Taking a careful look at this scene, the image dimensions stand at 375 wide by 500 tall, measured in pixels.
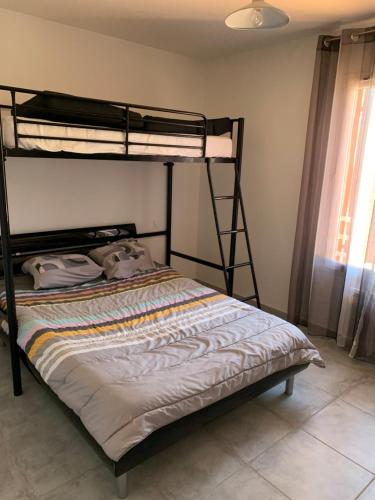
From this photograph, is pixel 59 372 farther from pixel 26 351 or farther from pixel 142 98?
pixel 142 98

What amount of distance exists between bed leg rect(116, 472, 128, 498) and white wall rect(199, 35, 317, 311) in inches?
95.9

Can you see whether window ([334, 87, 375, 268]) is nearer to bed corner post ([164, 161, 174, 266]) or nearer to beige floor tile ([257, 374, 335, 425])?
beige floor tile ([257, 374, 335, 425])

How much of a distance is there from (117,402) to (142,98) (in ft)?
9.96

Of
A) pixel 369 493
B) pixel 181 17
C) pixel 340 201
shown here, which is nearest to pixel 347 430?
pixel 369 493

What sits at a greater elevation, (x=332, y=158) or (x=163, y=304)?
(x=332, y=158)

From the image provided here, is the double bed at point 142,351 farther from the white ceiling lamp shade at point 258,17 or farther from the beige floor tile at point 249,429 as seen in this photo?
the white ceiling lamp shade at point 258,17

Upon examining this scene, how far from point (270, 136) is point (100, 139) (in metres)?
1.85

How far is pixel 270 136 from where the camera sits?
3650 mm

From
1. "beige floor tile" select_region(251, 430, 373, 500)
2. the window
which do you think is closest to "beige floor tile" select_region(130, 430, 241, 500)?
"beige floor tile" select_region(251, 430, 373, 500)

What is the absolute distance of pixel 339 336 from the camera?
3.23 m

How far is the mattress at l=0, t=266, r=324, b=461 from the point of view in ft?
5.73

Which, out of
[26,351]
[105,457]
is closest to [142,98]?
[26,351]

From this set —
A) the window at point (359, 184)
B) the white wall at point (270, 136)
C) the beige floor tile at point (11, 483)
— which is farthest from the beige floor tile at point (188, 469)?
the white wall at point (270, 136)

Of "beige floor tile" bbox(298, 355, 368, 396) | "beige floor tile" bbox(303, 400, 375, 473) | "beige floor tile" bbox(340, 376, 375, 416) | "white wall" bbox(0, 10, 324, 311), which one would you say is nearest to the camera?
"beige floor tile" bbox(303, 400, 375, 473)
